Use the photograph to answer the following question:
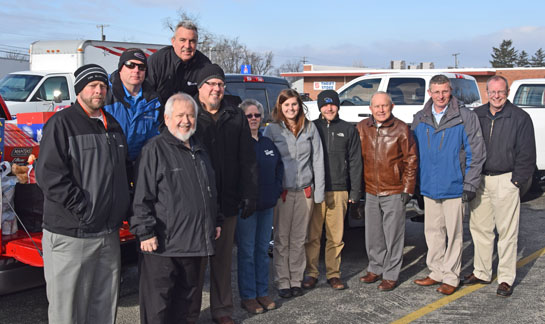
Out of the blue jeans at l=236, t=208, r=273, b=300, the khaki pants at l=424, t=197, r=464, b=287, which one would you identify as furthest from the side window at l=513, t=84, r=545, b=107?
the blue jeans at l=236, t=208, r=273, b=300

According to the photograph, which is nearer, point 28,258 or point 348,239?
point 28,258

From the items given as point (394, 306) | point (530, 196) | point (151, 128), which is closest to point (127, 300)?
point (151, 128)

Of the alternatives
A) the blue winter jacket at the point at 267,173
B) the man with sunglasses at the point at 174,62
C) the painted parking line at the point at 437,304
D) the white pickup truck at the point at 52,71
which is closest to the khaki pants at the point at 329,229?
the blue winter jacket at the point at 267,173

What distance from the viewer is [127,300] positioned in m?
5.10

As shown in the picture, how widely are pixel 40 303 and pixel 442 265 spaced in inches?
154

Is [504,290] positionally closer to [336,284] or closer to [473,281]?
[473,281]

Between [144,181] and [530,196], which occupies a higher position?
[144,181]

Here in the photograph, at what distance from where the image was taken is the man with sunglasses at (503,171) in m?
5.24

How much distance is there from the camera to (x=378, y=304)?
5.03 meters

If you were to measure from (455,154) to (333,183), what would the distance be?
1200mm

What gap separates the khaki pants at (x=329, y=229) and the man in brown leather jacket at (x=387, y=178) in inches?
12.4

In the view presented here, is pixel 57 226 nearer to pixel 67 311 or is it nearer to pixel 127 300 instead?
pixel 67 311

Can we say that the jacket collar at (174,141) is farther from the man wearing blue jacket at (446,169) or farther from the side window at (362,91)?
the side window at (362,91)

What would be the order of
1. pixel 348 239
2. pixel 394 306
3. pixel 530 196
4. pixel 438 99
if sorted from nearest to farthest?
1. pixel 394 306
2. pixel 438 99
3. pixel 348 239
4. pixel 530 196
